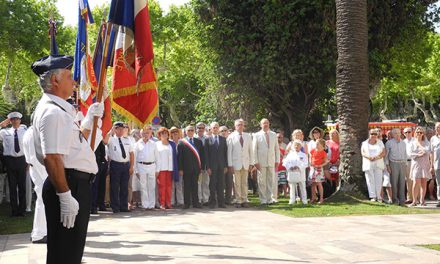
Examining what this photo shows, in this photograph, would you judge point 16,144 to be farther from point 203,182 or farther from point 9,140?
point 203,182

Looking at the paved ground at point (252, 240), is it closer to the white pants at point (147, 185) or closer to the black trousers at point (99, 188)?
the black trousers at point (99, 188)

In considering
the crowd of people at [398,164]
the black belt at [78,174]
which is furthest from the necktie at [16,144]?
the black belt at [78,174]

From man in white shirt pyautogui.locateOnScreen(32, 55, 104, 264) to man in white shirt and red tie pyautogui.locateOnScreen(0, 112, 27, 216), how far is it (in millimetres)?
8698

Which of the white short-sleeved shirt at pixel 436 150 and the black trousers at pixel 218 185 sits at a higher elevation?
the white short-sleeved shirt at pixel 436 150

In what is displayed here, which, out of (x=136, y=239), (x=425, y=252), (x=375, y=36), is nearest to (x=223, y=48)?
(x=375, y=36)

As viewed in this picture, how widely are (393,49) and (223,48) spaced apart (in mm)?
7073

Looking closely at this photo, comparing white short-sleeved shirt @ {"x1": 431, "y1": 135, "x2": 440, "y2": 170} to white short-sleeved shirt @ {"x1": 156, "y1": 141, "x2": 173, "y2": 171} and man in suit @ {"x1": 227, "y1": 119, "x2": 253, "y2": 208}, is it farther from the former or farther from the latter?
white short-sleeved shirt @ {"x1": 156, "y1": 141, "x2": 173, "y2": 171}

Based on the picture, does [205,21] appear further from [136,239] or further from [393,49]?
[136,239]

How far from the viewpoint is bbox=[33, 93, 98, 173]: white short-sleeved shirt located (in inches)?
155

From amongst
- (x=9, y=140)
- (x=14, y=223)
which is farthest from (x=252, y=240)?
(x=9, y=140)

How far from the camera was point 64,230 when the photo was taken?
4016 mm

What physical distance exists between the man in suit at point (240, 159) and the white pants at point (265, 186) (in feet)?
1.42

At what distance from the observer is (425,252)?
6.90 metres

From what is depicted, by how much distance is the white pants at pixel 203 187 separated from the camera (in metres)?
14.4
